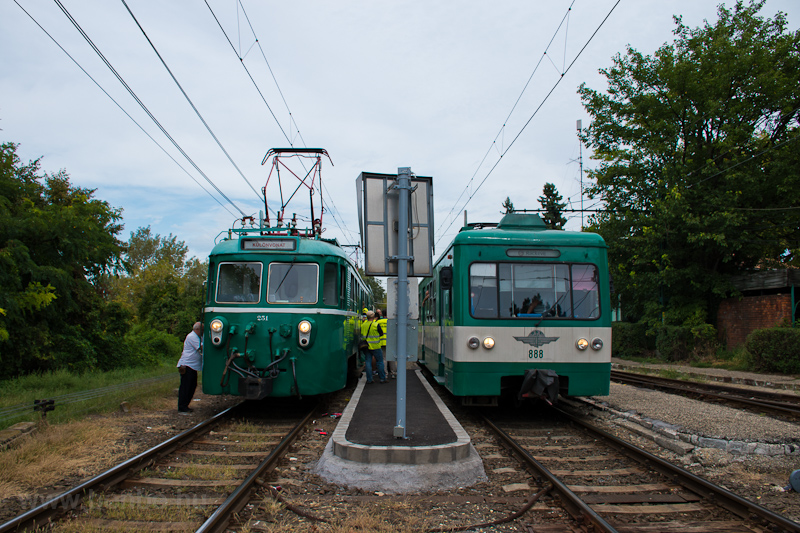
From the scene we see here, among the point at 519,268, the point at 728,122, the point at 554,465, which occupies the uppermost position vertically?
the point at 728,122

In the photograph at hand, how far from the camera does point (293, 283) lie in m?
9.45

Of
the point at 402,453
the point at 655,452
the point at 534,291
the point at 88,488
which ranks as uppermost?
the point at 534,291

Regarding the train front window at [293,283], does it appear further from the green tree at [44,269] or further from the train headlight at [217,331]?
the green tree at [44,269]

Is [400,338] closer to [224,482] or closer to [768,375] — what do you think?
[224,482]

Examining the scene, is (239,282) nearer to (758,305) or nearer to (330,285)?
(330,285)

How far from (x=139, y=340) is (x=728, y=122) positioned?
85.6 ft

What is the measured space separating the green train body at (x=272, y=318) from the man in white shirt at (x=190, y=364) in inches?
32.5

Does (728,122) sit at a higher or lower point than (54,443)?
higher

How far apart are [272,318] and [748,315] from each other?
65.3ft

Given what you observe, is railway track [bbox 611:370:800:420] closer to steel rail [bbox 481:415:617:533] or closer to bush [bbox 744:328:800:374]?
bush [bbox 744:328:800:374]

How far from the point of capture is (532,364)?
336 inches

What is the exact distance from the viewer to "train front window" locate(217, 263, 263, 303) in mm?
9320

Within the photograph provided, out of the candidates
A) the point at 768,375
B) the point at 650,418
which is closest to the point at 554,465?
the point at 650,418

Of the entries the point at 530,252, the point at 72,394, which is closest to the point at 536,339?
the point at 530,252
